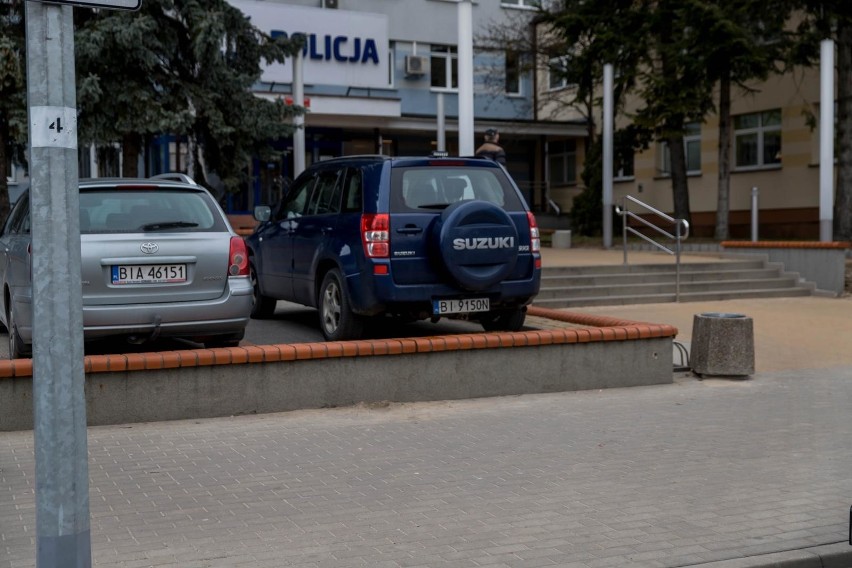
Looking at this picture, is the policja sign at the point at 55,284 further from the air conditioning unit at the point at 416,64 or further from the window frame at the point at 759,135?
the air conditioning unit at the point at 416,64

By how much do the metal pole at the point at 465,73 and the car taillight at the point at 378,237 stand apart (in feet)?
23.9

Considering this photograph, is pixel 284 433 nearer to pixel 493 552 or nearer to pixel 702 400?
pixel 493 552

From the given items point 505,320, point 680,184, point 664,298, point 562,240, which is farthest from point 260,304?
point 680,184

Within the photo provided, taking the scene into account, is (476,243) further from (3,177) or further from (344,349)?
(3,177)

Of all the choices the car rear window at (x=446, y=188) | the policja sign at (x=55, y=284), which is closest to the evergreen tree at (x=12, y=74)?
the car rear window at (x=446, y=188)

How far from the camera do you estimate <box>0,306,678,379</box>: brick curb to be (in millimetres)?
8266

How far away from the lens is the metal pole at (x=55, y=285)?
396 centimetres

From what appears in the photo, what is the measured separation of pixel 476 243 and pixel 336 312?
167cm

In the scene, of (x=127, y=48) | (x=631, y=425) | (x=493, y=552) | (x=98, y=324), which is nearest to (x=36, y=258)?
(x=493, y=552)

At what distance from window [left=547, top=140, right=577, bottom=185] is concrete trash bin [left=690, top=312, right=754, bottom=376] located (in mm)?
31842

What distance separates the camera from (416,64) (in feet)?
129

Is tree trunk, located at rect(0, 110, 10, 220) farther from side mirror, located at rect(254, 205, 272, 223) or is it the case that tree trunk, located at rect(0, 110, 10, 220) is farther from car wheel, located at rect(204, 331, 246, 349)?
car wheel, located at rect(204, 331, 246, 349)

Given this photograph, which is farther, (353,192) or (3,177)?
(3,177)

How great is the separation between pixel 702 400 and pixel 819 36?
1681 centimetres
